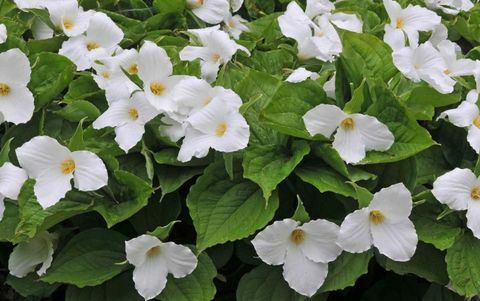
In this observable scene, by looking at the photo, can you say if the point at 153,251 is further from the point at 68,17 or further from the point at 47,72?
the point at 68,17

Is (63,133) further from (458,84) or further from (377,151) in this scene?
(458,84)

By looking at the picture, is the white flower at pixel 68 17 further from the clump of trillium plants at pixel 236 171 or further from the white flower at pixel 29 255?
the white flower at pixel 29 255

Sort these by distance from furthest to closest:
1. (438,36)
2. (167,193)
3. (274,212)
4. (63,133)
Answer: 1. (438,36)
2. (63,133)
3. (167,193)
4. (274,212)

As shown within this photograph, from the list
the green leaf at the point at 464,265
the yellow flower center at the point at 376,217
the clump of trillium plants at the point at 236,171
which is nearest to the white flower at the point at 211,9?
the clump of trillium plants at the point at 236,171

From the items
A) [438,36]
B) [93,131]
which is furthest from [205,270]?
[438,36]

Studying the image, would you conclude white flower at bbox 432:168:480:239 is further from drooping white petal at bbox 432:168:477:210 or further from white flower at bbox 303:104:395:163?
white flower at bbox 303:104:395:163

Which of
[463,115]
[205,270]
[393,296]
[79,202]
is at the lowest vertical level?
[393,296]
